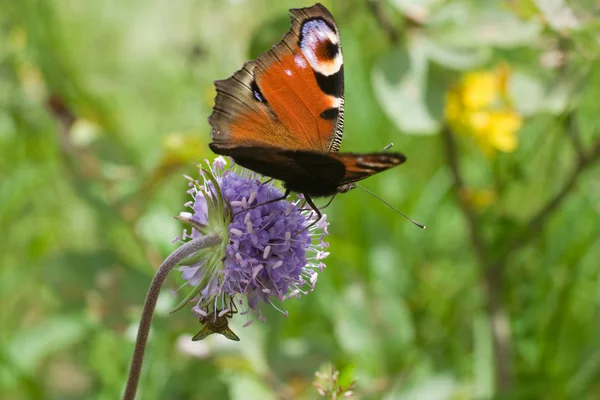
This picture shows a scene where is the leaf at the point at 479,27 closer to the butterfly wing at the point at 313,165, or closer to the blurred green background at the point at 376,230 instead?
the blurred green background at the point at 376,230

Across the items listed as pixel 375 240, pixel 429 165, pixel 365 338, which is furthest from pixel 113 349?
pixel 429 165

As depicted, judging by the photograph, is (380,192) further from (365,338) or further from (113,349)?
(113,349)

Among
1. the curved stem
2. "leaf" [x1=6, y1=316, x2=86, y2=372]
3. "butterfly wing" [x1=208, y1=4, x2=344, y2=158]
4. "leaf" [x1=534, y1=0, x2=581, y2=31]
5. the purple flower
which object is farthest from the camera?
"leaf" [x1=6, y1=316, x2=86, y2=372]

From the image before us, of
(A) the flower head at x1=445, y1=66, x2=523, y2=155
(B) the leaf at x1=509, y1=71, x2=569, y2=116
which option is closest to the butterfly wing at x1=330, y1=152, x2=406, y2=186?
(B) the leaf at x1=509, y1=71, x2=569, y2=116

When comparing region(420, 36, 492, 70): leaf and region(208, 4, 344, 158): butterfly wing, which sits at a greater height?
region(420, 36, 492, 70): leaf

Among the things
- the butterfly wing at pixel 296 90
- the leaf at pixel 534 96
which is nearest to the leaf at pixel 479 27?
the leaf at pixel 534 96

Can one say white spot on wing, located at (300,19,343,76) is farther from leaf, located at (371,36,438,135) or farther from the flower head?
the flower head
